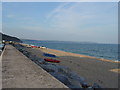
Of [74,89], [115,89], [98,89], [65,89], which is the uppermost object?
[65,89]

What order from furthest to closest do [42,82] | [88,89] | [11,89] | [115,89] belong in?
[115,89]
[88,89]
[42,82]
[11,89]

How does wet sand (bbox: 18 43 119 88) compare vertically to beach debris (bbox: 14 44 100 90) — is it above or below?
below

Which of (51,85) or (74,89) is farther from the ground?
(51,85)

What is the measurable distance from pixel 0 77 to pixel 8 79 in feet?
1.00

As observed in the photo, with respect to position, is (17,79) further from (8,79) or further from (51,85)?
(51,85)

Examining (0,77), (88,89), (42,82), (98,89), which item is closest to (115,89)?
(98,89)

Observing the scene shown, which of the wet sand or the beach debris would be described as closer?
the beach debris

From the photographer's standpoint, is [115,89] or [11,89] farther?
[115,89]

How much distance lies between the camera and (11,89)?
112 inches

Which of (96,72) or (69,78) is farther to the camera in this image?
(96,72)

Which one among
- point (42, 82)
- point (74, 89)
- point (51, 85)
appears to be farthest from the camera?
point (74, 89)

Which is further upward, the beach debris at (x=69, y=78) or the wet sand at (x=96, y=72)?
the beach debris at (x=69, y=78)

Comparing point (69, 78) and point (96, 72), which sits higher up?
point (69, 78)

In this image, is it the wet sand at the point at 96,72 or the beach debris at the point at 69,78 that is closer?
the beach debris at the point at 69,78
